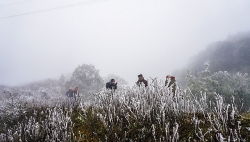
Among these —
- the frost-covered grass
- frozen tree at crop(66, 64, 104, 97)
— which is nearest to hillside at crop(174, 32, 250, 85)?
frozen tree at crop(66, 64, 104, 97)

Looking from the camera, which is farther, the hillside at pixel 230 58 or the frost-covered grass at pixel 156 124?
the hillside at pixel 230 58

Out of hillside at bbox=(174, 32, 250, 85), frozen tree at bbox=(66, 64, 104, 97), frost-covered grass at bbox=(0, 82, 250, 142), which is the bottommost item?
frost-covered grass at bbox=(0, 82, 250, 142)

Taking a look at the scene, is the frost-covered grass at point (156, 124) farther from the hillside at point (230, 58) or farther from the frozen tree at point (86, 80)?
the hillside at point (230, 58)

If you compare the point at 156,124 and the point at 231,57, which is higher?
the point at 231,57

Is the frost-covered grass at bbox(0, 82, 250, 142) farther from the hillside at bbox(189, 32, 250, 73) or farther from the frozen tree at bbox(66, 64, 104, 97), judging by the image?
the hillside at bbox(189, 32, 250, 73)

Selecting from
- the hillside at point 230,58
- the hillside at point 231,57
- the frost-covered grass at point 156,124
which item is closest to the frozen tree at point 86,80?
the hillside at point 230,58

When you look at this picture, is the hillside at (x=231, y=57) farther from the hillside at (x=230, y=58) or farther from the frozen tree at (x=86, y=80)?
the frozen tree at (x=86, y=80)

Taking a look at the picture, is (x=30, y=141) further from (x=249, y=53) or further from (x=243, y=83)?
(x=249, y=53)

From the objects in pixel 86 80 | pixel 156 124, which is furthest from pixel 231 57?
pixel 156 124

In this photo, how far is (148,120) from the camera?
10.7ft

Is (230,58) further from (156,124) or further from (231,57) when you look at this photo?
(156,124)

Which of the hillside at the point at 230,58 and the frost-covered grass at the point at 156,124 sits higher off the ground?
the hillside at the point at 230,58

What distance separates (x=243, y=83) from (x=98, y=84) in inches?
986

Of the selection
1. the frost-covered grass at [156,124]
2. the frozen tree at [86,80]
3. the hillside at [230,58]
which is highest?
the hillside at [230,58]
